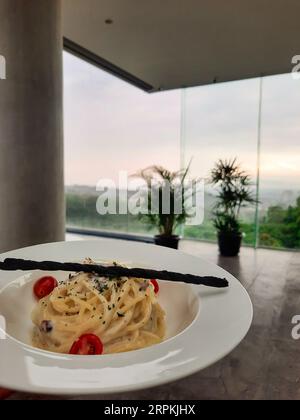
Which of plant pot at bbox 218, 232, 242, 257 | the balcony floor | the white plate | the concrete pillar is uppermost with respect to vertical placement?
the concrete pillar

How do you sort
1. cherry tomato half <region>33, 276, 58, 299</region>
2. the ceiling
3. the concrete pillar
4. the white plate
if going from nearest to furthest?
the white plate, cherry tomato half <region>33, 276, 58, 299</region>, the concrete pillar, the ceiling

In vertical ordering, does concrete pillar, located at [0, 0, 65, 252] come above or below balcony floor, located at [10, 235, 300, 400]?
above

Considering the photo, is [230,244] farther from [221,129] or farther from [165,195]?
[221,129]

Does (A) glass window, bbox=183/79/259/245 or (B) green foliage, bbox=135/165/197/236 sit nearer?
(B) green foliage, bbox=135/165/197/236

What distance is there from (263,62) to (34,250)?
194 inches

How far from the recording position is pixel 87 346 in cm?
97

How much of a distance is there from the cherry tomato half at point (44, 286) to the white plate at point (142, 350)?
0.03 metres

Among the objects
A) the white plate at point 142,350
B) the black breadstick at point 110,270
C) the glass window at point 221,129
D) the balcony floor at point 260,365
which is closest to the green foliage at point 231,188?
the glass window at point 221,129

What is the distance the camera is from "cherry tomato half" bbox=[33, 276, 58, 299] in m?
1.36

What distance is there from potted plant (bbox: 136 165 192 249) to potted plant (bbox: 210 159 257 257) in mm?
647

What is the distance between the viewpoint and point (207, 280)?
1.10 m

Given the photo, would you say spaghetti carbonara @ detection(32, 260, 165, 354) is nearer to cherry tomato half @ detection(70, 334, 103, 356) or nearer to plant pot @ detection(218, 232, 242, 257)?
cherry tomato half @ detection(70, 334, 103, 356)

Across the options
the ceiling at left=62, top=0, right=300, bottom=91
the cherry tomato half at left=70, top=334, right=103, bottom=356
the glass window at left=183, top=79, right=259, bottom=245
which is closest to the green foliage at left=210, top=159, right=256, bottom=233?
the glass window at left=183, top=79, right=259, bottom=245

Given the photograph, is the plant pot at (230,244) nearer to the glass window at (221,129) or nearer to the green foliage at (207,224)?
the green foliage at (207,224)
